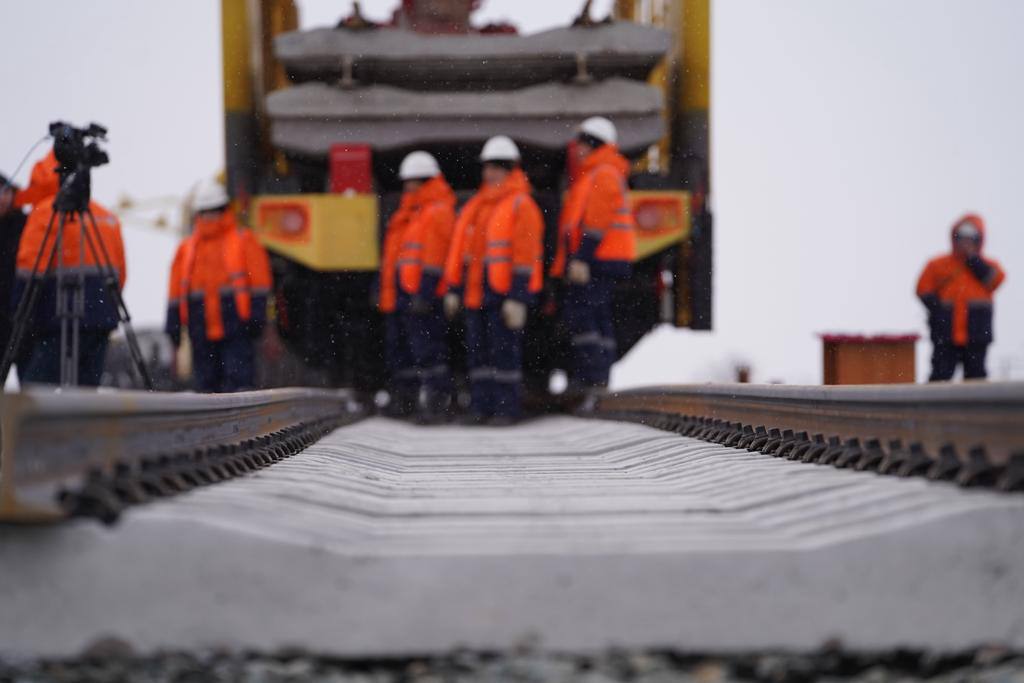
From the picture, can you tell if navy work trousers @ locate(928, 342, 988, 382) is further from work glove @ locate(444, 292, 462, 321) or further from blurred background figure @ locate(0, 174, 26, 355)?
blurred background figure @ locate(0, 174, 26, 355)

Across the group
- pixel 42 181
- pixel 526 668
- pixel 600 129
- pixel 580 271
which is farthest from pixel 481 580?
pixel 600 129

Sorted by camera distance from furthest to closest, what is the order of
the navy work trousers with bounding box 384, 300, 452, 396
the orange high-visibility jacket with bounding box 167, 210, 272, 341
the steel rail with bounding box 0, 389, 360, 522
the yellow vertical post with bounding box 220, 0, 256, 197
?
the yellow vertical post with bounding box 220, 0, 256, 197, the navy work trousers with bounding box 384, 300, 452, 396, the orange high-visibility jacket with bounding box 167, 210, 272, 341, the steel rail with bounding box 0, 389, 360, 522

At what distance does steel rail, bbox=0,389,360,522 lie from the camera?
7.66ft

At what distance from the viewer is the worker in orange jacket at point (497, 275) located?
8.75 m

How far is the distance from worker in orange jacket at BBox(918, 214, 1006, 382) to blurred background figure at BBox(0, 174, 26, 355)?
7.07 metres

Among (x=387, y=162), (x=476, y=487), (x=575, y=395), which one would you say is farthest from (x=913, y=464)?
(x=387, y=162)

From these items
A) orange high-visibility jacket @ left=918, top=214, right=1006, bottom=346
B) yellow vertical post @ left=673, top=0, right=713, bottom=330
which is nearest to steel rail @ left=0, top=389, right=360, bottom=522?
yellow vertical post @ left=673, top=0, right=713, bottom=330

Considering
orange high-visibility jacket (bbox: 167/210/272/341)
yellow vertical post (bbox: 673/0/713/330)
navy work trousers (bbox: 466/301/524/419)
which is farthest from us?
yellow vertical post (bbox: 673/0/713/330)

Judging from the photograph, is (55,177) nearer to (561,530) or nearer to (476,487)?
(476,487)

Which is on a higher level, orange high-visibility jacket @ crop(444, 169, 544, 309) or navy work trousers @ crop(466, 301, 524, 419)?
orange high-visibility jacket @ crop(444, 169, 544, 309)

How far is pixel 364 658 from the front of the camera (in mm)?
2363

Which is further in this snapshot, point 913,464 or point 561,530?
point 913,464

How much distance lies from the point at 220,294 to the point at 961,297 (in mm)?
5948

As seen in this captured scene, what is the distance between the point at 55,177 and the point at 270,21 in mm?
4187
